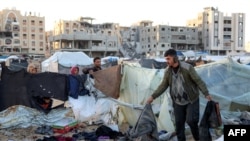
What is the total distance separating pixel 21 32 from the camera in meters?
110

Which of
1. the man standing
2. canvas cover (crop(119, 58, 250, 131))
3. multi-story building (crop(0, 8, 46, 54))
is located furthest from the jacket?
multi-story building (crop(0, 8, 46, 54))

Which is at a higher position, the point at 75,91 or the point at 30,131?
the point at 75,91

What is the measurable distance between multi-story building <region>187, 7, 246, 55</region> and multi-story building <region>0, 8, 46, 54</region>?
47.8 m

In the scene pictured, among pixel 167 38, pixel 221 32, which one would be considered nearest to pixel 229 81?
pixel 167 38

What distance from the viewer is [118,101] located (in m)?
9.36

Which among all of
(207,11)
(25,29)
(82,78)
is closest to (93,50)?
(25,29)

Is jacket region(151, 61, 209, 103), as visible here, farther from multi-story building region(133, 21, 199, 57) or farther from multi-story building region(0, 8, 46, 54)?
multi-story building region(0, 8, 46, 54)

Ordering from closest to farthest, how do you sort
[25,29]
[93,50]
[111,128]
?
1. [111,128]
2. [93,50]
3. [25,29]

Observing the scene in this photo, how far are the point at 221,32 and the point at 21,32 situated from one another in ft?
189

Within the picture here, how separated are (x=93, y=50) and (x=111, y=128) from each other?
86.8m

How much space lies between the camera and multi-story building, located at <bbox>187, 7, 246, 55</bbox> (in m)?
109

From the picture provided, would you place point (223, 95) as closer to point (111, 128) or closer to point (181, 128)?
point (111, 128)

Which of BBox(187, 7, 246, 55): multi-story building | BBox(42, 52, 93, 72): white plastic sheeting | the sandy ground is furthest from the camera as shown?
BBox(187, 7, 246, 55): multi-story building

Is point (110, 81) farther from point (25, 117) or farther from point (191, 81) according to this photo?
point (191, 81)
